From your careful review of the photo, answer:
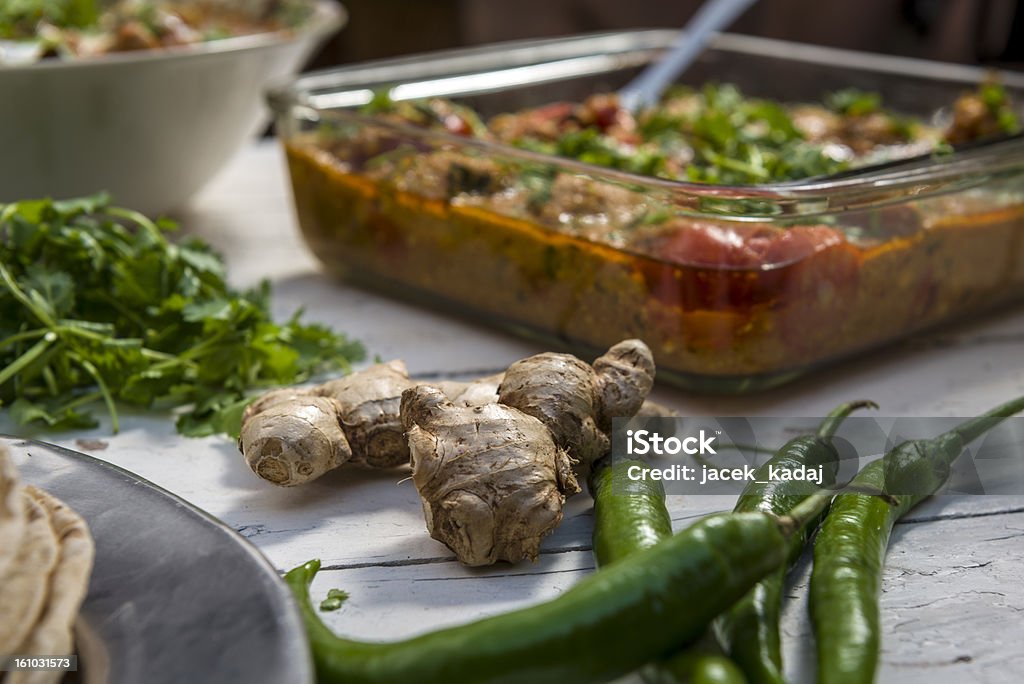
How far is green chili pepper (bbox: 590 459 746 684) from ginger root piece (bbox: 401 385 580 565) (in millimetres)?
51

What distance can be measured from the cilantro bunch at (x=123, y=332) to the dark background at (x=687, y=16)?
221 cm

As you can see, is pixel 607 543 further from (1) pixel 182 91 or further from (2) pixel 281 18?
(2) pixel 281 18

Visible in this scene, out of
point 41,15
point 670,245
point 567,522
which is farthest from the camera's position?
point 41,15

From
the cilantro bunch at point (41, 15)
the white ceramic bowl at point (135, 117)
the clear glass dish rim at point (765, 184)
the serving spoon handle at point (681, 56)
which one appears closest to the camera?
the clear glass dish rim at point (765, 184)

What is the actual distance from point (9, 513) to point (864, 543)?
0.71 m

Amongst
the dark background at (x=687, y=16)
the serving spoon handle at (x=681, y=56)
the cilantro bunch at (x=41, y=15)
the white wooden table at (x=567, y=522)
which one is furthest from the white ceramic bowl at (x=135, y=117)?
the dark background at (x=687, y=16)

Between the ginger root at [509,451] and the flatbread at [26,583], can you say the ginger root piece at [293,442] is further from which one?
the flatbread at [26,583]

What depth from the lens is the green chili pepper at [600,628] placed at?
0.82 meters

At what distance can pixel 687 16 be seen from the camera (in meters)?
3.81

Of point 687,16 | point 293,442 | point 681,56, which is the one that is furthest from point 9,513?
point 687,16

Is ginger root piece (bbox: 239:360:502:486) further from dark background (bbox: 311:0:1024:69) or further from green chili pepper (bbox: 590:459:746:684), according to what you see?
dark background (bbox: 311:0:1024:69)

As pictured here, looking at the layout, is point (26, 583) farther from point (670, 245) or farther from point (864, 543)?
point (670, 245)

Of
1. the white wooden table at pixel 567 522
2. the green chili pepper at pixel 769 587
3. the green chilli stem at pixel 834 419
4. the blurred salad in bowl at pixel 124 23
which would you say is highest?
the blurred salad in bowl at pixel 124 23

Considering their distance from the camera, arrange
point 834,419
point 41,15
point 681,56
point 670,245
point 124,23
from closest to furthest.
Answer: point 834,419 < point 670,245 < point 124,23 < point 41,15 < point 681,56
